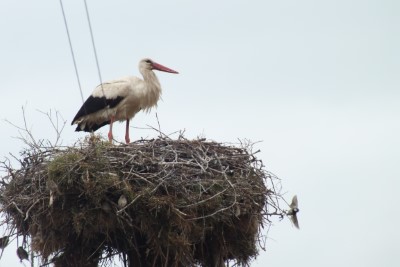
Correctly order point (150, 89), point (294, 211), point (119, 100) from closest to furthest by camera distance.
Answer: point (294, 211) < point (119, 100) < point (150, 89)

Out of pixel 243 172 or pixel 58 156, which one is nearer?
pixel 58 156

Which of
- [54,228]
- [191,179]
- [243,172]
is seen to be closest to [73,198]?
[54,228]

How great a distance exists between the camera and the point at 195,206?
9648 millimetres

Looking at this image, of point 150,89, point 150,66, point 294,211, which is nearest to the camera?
point 294,211

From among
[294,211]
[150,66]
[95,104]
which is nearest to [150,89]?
[150,66]

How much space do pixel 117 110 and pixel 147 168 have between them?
10.2 feet

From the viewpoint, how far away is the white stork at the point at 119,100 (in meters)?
12.8

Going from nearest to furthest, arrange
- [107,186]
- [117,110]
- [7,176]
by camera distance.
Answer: [107,186] < [7,176] < [117,110]

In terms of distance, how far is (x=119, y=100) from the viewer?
502 inches

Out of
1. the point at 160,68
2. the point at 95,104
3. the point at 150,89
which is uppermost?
the point at 160,68

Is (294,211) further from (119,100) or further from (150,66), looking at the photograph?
(150,66)

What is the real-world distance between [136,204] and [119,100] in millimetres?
3436

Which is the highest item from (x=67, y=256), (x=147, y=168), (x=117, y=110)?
(x=117, y=110)

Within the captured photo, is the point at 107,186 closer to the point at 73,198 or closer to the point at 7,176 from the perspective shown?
the point at 73,198
